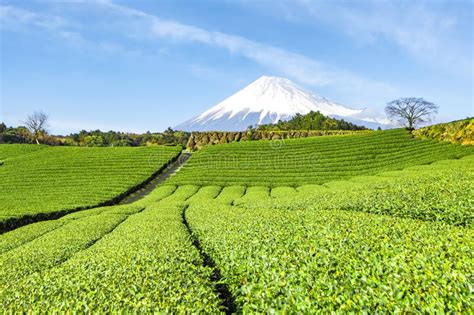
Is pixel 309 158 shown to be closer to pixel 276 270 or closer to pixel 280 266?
pixel 280 266

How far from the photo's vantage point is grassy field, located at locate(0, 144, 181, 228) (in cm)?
3456

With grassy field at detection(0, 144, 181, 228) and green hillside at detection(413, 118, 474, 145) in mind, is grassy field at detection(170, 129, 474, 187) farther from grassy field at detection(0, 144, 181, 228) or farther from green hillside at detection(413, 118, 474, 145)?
grassy field at detection(0, 144, 181, 228)

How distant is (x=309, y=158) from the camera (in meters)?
50.5

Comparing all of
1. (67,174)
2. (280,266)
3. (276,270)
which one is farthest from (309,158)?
(276,270)

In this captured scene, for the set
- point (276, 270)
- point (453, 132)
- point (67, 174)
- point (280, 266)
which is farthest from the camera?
point (67, 174)

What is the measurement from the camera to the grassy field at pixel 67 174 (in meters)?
34.6

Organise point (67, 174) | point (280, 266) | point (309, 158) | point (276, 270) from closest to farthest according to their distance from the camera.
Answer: point (276, 270) < point (280, 266) < point (67, 174) < point (309, 158)

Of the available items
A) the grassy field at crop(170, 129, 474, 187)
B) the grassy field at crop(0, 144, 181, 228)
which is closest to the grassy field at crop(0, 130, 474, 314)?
the grassy field at crop(0, 144, 181, 228)

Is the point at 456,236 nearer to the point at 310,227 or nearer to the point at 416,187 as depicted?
the point at 310,227

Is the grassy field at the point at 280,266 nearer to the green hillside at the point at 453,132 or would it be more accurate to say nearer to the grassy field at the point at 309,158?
the grassy field at the point at 309,158

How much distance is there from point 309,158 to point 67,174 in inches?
1459

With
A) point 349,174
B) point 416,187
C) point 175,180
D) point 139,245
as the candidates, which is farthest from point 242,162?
point 139,245

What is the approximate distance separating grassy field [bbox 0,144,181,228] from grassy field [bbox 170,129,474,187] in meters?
7.50

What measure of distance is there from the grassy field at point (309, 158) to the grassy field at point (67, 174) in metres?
7.50
